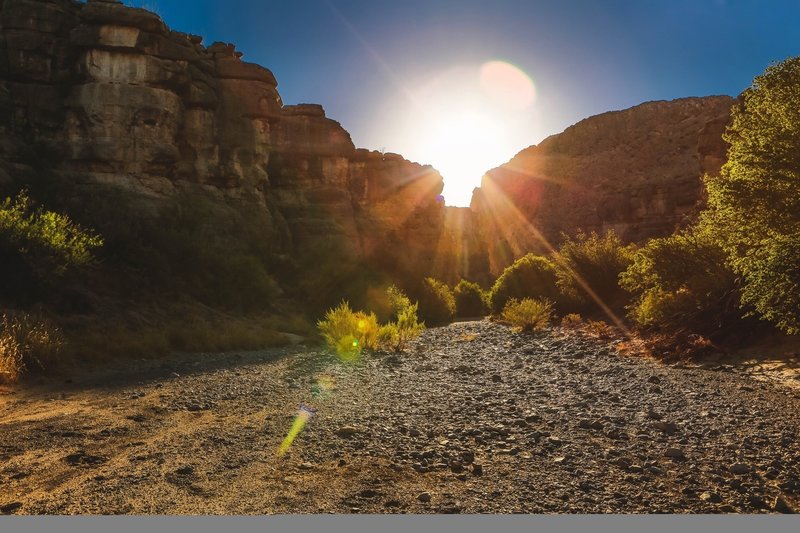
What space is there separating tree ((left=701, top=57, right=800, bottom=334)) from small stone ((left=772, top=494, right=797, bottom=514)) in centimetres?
554

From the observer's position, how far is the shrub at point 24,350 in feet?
31.3

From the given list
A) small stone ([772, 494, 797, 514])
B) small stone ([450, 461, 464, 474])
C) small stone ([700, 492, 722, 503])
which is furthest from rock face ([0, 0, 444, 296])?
small stone ([772, 494, 797, 514])

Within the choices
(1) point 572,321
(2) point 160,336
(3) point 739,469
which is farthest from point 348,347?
(3) point 739,469

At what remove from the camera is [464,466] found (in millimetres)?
5016

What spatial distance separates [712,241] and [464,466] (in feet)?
38.5

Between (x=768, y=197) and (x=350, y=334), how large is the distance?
11.4 metres

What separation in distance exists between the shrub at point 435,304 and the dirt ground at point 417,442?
27.8 meters

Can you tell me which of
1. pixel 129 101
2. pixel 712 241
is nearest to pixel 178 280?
pixel 129 101

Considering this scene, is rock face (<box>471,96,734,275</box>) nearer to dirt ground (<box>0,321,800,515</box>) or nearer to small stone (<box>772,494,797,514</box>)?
dirt ground (<box>0,321,800,515</box>)

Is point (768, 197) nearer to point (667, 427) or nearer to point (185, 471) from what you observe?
point (667, 427)

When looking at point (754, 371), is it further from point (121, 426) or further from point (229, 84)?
point (229, 84)

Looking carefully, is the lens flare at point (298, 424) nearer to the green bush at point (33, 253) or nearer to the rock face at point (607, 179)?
the green bush at point (33, 253)

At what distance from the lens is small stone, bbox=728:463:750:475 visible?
466 cm

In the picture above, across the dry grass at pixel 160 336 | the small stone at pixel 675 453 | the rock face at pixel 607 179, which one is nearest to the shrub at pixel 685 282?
the small stone at pixel 675 453
